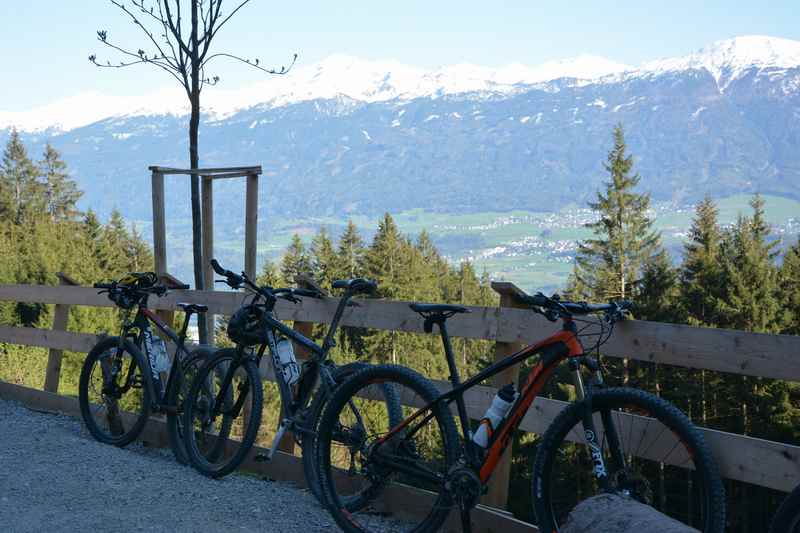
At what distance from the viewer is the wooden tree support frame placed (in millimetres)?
7504

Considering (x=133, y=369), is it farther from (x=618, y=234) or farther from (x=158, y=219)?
(x=618, y=234)

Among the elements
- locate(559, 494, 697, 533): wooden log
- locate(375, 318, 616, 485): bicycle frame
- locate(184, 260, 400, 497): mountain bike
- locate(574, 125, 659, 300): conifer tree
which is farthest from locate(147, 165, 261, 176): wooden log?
locate(574, 125, 659, 300): conifer tree

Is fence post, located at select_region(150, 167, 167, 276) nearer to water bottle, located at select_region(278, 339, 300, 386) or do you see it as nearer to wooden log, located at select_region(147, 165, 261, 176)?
wooden log, located at select_region(147, 165, 261, 176)

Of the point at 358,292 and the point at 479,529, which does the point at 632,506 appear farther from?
the point at 358,292

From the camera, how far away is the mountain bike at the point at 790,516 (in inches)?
125

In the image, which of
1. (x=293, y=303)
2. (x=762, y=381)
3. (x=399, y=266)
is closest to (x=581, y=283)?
(x=399, y=266)

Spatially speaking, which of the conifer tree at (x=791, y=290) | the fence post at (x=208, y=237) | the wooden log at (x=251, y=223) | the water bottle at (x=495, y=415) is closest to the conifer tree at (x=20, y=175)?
the conifer tree at (x=791, y=290)

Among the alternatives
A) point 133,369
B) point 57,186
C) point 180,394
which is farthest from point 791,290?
point 57,186

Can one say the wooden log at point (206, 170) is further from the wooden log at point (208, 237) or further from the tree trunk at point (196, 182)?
the tree trunk at point (196, 182)

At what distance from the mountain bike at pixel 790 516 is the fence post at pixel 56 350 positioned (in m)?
6.53

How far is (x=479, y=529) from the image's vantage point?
4621mm

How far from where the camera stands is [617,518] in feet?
11.3

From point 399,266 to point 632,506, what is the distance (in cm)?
5874

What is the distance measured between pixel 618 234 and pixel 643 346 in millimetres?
50647
